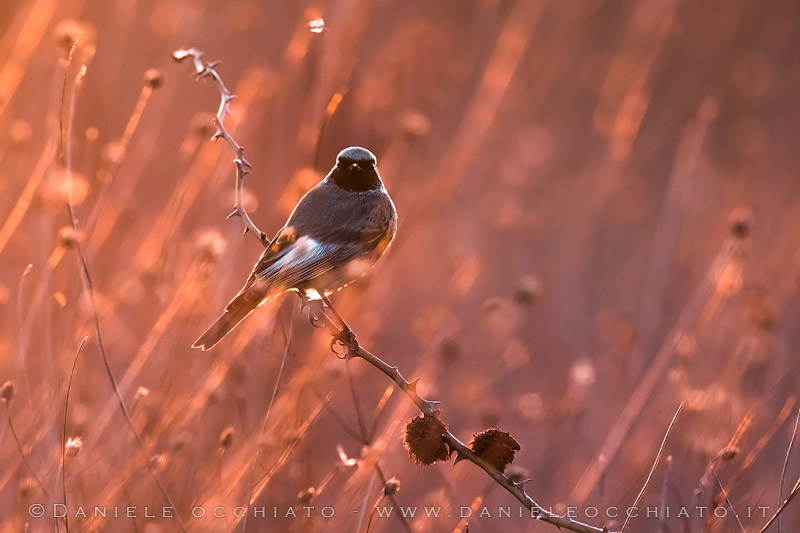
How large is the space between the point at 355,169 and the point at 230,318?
93 cm

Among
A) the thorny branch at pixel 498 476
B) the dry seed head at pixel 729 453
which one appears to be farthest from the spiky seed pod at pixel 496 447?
the dry seed head at pixel 729 453

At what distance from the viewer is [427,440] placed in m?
2.00

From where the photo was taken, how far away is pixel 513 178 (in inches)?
246

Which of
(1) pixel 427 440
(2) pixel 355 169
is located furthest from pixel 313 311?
(1) pixel 427 440

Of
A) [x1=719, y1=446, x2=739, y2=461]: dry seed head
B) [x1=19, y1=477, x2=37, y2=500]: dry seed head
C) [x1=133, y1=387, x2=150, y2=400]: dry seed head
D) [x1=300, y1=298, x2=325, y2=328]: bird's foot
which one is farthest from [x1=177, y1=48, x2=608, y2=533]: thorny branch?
[x1=19, y1=477, x2=37, y2=500]: dry seed head

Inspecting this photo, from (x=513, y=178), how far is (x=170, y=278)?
10.9 ft

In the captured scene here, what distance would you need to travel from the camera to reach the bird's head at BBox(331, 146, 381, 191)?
3.51m

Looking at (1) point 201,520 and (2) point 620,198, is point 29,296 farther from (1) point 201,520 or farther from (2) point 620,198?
(2) point 620,198

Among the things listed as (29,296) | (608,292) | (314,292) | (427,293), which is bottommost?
(29,296)

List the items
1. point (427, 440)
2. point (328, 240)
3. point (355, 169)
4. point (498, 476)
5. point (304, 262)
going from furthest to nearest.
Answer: point (355, 169), point (328, 240), point (304, 262), point (427, 440), point (498, 476)

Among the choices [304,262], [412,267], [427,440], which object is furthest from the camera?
[412,267]

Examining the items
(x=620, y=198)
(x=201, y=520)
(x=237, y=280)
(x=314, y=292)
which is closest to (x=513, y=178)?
(x=620, y=198)

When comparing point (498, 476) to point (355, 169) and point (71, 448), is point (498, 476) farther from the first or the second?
point (355, 169)

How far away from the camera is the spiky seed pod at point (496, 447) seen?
1956 mm
